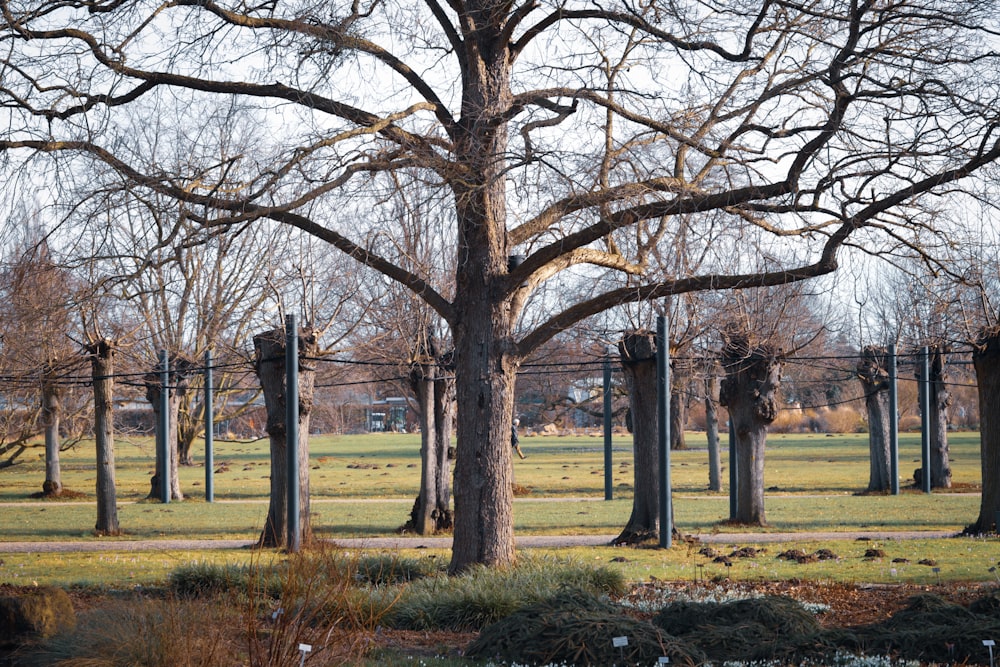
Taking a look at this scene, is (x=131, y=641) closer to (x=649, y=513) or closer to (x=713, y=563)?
(x=713, y=563)

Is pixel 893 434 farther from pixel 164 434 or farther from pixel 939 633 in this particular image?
pixel 939 633

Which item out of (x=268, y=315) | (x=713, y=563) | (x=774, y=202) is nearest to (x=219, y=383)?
(x=268, y=315)

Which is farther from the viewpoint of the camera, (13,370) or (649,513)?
(13,370)

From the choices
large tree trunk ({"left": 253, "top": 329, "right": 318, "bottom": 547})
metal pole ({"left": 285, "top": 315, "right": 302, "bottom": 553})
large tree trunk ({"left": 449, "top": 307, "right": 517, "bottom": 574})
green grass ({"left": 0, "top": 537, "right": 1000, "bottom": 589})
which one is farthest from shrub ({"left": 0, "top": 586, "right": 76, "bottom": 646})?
large tree trunk ({"left": 253, "top": 329, "right": 318, "bottom": 547})

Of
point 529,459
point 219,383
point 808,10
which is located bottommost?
point 529,459

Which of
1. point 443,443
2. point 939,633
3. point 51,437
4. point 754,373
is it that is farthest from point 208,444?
point 939,633

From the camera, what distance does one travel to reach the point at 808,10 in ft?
28.8

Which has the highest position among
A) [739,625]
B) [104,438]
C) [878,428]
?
[104,438]

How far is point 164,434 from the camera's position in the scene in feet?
87.8

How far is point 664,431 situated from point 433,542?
4442 mm

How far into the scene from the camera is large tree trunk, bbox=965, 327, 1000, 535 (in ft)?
52.3

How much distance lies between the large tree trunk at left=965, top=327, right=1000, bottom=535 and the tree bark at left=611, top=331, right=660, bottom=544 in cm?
509

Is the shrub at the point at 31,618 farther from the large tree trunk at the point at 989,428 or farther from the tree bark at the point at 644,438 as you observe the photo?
the large tree trunk at the point at 989,428

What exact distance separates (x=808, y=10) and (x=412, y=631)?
632 cm
